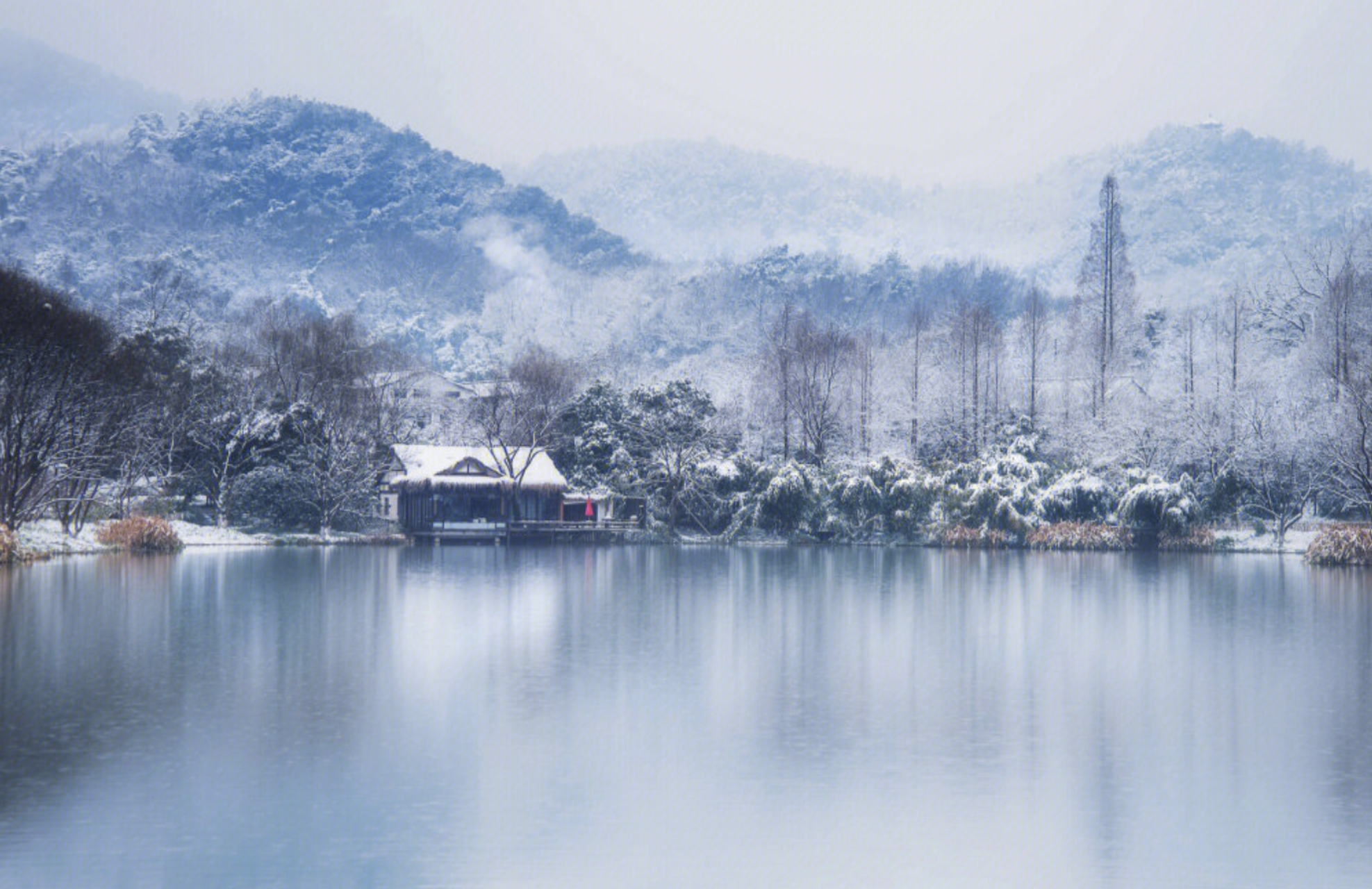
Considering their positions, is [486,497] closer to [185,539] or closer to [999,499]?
[185,539]

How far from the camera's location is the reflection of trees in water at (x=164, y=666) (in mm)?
13141

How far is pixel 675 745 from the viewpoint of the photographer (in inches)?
532

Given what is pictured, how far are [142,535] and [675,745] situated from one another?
33.3 meters

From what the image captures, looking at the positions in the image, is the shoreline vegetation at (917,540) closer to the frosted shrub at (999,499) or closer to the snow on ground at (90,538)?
the snow on ground at (90,538)

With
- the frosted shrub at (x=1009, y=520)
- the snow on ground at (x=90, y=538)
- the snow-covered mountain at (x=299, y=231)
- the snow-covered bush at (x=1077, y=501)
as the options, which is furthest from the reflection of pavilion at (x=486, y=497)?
the snow-covered mountain at (x=299, y=231)

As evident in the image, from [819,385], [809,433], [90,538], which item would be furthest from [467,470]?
[819,385]

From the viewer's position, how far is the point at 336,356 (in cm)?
Result: 5528

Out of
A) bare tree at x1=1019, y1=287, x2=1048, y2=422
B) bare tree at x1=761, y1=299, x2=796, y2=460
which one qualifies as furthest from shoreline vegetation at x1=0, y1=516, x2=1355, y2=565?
bare tree at x1=1019, y1=287, x2=1048, y2=422

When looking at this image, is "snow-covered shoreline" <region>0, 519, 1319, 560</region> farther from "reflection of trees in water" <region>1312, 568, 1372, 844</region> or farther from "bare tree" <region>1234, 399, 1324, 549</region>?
"reflection of trees in water" <region>1312, 568, 1372, 844</region>

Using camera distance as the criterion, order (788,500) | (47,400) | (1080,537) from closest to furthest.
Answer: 1. (47,400)
2. (1080,537)
3. (788,500)

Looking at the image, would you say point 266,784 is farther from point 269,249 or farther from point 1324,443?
point 269,249

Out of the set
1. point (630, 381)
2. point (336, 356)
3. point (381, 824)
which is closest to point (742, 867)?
point (381, 824)

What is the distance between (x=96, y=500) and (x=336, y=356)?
37.5ft

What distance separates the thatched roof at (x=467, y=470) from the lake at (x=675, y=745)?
28.8 meters
